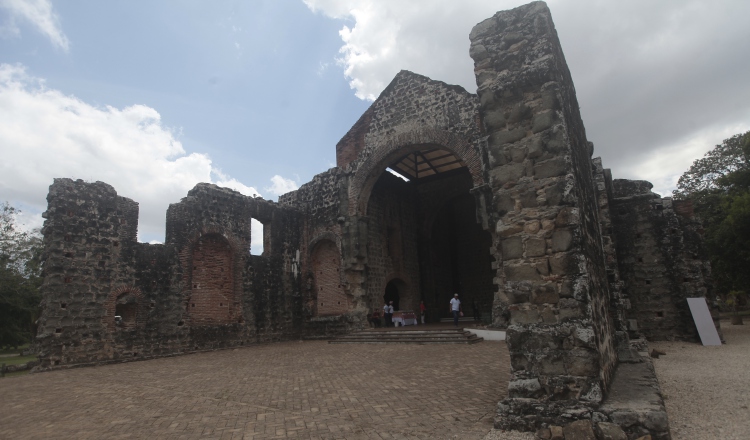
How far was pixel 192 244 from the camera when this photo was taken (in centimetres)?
1433

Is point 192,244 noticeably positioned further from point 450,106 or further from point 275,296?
point 450,106

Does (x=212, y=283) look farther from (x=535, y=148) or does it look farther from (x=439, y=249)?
(x=439, y=249)

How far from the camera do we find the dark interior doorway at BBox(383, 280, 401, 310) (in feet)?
67.2

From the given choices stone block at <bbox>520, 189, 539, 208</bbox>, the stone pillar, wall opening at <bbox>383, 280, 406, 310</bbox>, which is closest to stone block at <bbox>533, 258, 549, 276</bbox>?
the stone pillar

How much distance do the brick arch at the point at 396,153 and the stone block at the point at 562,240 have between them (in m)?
10.7

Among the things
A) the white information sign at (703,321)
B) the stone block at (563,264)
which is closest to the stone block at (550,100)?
the stone block at (563,264)

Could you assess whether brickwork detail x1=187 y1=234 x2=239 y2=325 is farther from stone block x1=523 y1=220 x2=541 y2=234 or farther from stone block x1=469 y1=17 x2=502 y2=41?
stone block x1=523 y1=220 x2=541 y2=234

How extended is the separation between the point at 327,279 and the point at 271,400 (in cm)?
1256

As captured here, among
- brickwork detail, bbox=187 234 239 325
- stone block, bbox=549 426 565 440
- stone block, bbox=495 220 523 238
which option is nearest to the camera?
stone block, bbox=549 426 565 440

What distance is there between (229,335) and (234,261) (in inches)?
103

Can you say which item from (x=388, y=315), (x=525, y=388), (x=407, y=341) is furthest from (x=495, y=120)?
(x=388, y=315)

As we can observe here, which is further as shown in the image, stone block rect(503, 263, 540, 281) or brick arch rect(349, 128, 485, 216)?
brick arch rect(349, 128, 485, 216)

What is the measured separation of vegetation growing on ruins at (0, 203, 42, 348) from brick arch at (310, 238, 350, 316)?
1143cm

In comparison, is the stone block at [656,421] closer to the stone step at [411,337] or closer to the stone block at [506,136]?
the stone block at [506,136]
